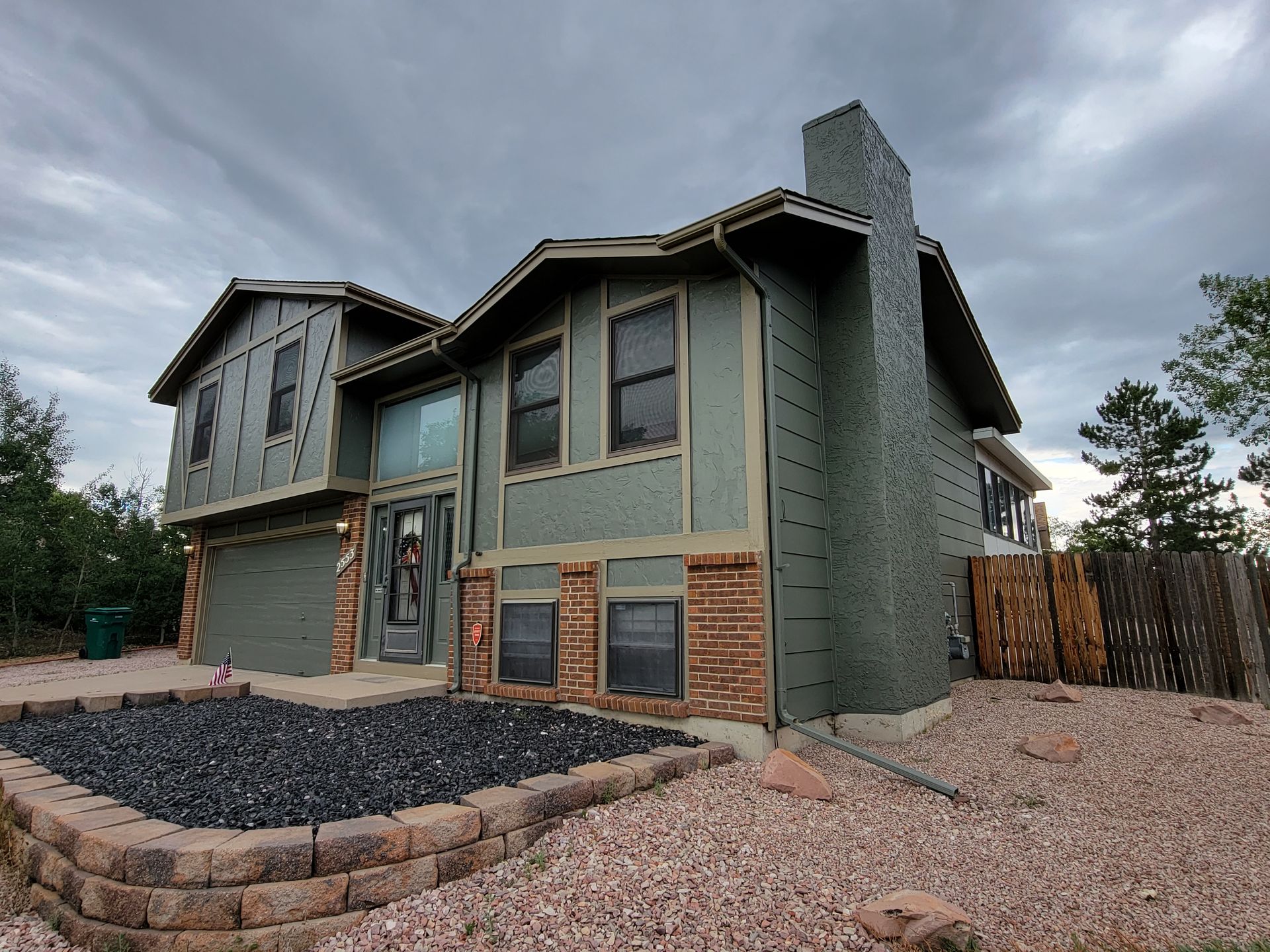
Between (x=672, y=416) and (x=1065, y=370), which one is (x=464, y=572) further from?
(x=1065, y=370)

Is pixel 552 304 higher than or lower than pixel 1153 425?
lower

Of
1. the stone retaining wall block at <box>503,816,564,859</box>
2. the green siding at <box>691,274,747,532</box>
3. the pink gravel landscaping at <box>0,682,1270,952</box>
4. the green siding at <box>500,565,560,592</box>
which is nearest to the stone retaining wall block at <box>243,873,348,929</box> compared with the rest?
the pink gravel landscaping at <box>0,682,1270,952</box>

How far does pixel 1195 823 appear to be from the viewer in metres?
3.39

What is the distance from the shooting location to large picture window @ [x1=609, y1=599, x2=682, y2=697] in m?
5.06

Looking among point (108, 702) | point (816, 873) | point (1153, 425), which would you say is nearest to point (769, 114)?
point (816, 873)

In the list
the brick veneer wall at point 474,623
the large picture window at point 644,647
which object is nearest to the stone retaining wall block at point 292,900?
the large picture window at point 644,647

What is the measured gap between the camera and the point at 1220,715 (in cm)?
545

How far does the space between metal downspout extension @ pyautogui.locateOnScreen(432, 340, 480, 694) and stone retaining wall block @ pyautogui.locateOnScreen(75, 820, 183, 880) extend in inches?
152

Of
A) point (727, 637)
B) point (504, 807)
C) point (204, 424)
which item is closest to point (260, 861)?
point (504, 807)

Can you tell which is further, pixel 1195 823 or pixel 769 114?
pixel 769 114

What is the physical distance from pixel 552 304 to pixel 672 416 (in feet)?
6.73

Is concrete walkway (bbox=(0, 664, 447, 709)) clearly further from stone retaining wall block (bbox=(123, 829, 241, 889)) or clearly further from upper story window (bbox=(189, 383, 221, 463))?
upper story window (bbox=(189, 383, 221, 463))

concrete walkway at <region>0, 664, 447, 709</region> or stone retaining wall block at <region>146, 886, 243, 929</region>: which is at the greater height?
concrete walkway at <region>0, 664, 447, 709</region>

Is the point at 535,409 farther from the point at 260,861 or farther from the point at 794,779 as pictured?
the point at 260,861
